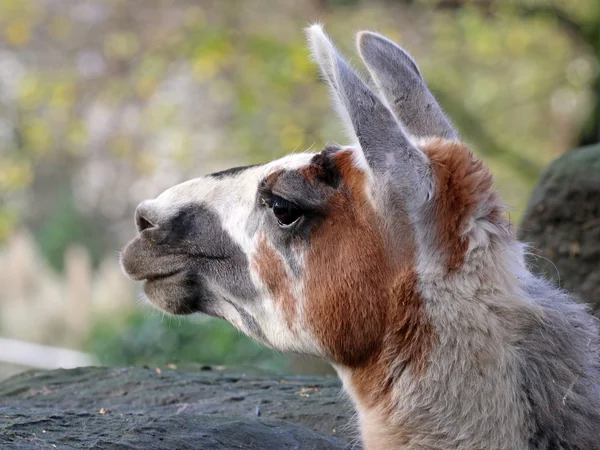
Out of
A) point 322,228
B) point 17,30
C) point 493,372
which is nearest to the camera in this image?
point 493,372

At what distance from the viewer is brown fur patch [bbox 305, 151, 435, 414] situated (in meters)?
3.10

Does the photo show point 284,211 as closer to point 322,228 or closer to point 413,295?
point 322,228

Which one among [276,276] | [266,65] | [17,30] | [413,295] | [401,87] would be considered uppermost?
[17,30]

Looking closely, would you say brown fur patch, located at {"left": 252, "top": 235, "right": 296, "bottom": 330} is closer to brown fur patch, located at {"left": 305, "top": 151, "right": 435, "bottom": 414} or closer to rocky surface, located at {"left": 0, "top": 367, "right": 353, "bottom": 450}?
brown fur patch, located at {"left": 305, "top": 151, "right": 435, "bottom": 414}

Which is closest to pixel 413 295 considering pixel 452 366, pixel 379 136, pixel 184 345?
pixel 452 366

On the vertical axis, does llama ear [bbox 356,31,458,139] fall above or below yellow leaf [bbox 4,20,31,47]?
below

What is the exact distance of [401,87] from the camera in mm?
3625

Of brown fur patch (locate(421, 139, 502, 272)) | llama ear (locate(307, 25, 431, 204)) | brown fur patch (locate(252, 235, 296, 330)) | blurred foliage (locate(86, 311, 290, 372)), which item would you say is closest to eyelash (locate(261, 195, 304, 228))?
brown fur patch (locate(252, 235, 296, 330))

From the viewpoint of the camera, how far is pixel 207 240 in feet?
12.0

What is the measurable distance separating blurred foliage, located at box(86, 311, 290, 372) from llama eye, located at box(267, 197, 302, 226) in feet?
21.7

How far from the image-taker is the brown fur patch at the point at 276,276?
11.1 feet

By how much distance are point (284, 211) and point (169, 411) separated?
4.73ft

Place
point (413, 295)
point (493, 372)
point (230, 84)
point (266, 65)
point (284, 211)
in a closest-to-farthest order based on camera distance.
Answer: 1. point (493, 372)
2. point (413, 295)
3. point (284, 211)
4. point (266, 65)
5. point (230, 84)

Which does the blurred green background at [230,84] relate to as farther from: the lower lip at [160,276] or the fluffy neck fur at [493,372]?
the fluffy neck fur at [493,372]
